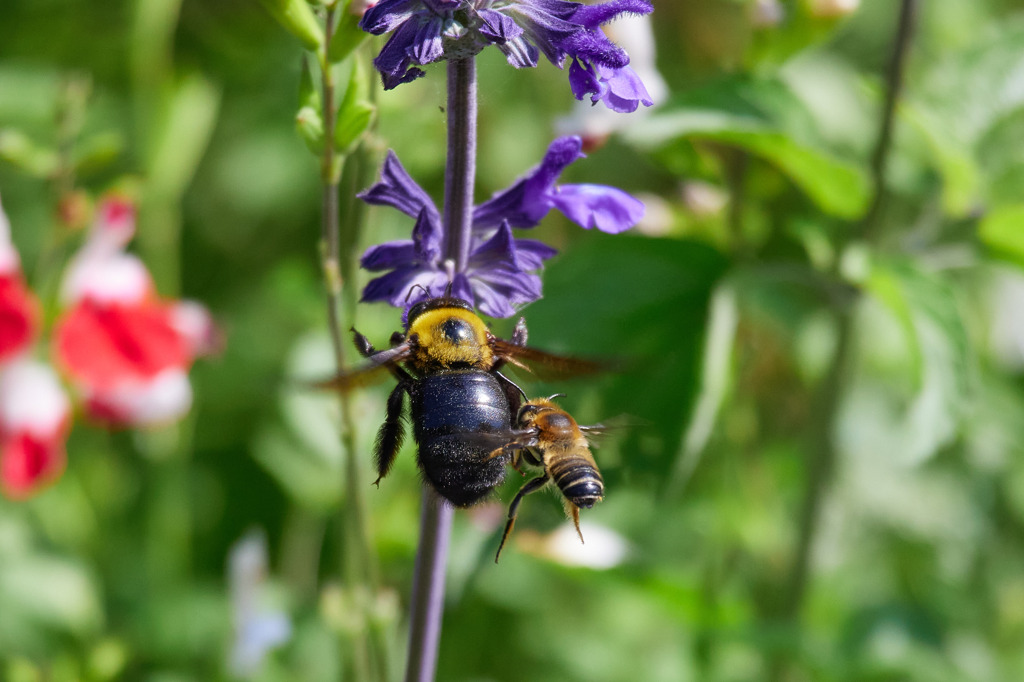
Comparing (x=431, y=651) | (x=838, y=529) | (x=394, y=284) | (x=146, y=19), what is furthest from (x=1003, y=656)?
(x=146, y=19)

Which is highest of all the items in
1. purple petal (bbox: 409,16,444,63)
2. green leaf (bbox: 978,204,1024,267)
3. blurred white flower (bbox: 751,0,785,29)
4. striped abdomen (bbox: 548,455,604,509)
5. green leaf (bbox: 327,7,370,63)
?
blurred white flower (bbox: 751,0,785,29)

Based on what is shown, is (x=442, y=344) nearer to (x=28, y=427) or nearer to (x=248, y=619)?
(x=248, y=619)

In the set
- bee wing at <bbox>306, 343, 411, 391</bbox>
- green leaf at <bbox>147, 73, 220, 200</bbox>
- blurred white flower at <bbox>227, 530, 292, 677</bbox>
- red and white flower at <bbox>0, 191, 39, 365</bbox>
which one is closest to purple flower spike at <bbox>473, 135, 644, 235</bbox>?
bee wing at <bbox>306, 343, 411, 391</bbox>

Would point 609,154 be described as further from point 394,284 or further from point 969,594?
point 394,284

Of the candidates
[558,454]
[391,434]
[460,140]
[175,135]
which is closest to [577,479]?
[558,454]

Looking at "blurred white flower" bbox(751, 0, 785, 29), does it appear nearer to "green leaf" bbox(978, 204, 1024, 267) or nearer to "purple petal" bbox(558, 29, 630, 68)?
"green leaf" bbox(978, 204, 1024, 267)

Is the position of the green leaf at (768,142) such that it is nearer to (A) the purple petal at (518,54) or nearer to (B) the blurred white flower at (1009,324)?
(A) the purple petal at (518,54)


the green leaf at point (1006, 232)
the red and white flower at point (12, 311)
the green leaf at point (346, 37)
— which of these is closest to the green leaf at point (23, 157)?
the red and white flower at point (12, 311)
